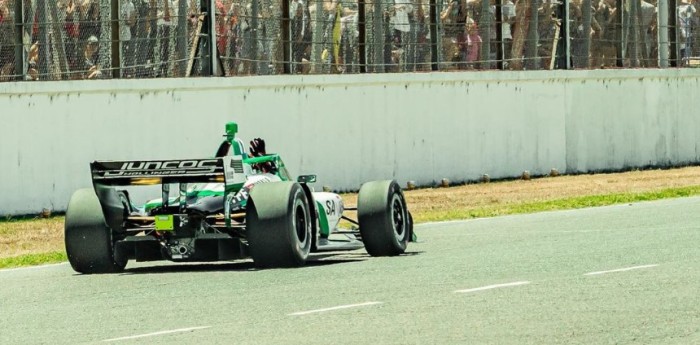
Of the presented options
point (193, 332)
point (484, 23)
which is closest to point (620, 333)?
point (193, 332)

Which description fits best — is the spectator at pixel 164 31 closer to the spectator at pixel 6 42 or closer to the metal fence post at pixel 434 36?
the spectator at pixel 6 42

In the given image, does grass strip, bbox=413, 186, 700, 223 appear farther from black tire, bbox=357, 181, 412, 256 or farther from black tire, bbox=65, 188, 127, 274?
black tire, bbox=65, 188, 127, 274

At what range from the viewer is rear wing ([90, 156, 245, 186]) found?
1395 cm

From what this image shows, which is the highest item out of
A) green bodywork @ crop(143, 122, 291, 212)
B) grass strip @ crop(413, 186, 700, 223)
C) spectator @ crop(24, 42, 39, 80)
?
spectator @ crop(24, 42, 39, 80)

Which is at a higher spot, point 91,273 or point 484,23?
point 484,23

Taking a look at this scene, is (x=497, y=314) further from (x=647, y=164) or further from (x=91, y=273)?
(x=647, y=164)

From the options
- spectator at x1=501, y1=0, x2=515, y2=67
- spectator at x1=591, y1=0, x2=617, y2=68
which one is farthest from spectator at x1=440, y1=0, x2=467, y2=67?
spectator at x1=591, y1=0, x2=617, y2=68

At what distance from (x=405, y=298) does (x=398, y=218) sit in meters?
3.96

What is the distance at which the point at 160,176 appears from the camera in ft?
46.1

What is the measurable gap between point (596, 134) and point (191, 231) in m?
15.2

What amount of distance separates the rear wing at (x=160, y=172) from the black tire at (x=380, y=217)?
1.25 m

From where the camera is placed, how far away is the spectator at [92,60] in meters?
21.6

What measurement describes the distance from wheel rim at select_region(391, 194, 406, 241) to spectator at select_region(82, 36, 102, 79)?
744 cm

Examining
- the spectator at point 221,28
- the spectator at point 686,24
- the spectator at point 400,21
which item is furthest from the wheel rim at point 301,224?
the spectator at point 686,24
